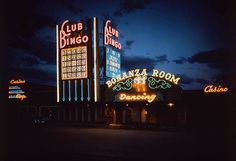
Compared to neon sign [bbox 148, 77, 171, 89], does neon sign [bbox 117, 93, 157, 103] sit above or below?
below

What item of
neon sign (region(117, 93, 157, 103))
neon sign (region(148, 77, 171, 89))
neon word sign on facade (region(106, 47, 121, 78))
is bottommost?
neon sign (region(117, 93, 157, 103))

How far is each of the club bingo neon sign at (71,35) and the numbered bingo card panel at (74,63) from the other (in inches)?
36.4

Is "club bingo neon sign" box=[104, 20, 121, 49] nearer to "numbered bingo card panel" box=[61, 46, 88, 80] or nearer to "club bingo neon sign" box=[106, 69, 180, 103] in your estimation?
"numbered bingo card panel" box=[61, 46, 88, 80]

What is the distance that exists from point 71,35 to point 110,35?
18.8 feet

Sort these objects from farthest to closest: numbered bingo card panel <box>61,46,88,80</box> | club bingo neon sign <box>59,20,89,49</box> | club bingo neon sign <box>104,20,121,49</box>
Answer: club bingo neon sign <box>59,20,89,49</box> → numbered bingo card panel <box>61,46,88,80</box> → club bingo neon sign <box>104,20,121,49</box>

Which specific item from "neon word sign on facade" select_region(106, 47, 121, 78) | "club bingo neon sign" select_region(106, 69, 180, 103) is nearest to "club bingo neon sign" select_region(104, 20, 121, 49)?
"neon word sign on facade" select_region(106, 47, 121, 78)

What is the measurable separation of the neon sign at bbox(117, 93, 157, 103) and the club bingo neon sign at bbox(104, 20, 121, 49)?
790cm

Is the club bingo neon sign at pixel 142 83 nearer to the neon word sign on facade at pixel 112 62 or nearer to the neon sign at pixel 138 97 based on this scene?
the neon sign at pixel 138 97

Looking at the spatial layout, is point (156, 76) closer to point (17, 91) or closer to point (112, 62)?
point (112, 62)

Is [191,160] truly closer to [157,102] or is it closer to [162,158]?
[162,158]

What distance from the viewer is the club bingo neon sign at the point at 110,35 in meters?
38.2

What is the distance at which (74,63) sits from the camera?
129 feet

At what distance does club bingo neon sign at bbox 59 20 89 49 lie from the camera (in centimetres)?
3894

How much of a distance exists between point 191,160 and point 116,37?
100ft
